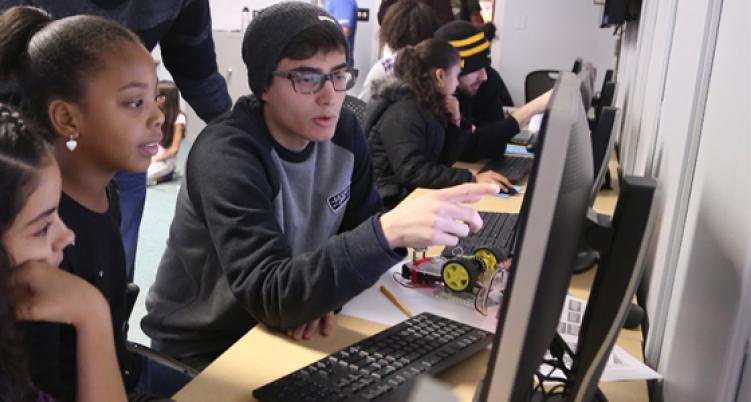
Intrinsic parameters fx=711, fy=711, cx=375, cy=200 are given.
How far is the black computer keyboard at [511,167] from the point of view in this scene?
2.33 metres

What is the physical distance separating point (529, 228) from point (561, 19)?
5.61 metres

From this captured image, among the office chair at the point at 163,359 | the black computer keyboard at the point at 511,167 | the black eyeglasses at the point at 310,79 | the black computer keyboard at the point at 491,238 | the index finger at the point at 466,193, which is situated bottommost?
the black computer keyboard at the point at 511,167

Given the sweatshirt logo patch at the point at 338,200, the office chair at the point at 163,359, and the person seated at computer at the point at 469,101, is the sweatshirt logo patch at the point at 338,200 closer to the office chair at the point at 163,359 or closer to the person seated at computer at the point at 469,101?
the office chair at the point at 163,359

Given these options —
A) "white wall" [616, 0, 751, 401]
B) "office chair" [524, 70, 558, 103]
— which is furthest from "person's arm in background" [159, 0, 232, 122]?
"office chair" [524, 70, 558, 103]

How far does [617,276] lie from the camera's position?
66cm

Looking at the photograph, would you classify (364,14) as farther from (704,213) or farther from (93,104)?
(704,213)

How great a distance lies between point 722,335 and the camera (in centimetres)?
66

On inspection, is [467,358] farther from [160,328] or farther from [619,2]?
[619,2]

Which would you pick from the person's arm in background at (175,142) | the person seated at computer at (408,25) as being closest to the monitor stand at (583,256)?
the person seated at computer at (408,25)

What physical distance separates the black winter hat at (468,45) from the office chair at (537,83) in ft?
8.18

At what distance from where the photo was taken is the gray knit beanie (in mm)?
1293

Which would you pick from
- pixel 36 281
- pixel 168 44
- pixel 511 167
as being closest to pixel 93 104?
pixel 36 281

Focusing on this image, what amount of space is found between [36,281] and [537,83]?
195 inches

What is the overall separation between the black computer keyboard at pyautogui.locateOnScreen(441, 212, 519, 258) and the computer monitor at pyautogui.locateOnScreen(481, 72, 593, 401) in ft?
2.75
